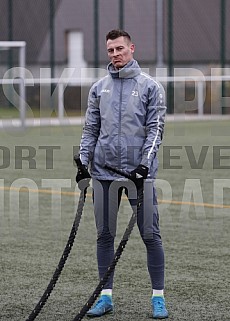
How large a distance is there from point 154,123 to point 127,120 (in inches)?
6.8

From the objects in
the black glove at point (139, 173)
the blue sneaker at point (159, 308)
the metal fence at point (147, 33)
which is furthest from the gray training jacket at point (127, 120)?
the metal fence at point (147, 33)

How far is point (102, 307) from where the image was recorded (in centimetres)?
613

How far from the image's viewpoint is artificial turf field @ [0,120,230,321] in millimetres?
6418

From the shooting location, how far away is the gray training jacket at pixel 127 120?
596 cm

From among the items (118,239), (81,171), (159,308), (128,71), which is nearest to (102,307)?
(159,308)

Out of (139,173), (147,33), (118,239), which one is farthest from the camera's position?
(147,33)

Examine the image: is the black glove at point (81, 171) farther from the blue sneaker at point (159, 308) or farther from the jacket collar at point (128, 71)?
the blue sneaker at point (159, 308)

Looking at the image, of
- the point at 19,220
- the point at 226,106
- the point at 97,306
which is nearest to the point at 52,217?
the point at 19,220

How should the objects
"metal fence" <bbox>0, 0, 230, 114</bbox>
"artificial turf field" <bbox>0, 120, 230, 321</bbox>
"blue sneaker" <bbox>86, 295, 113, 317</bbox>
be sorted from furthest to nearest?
"metal fence" <bbox>0, 0, 230, 114</bbox>, "artificial turf field" <bbox>0, 120, 230, 321</bbox>, "blue sneaker" <bbox>86, 295, 113, 317</bbox>

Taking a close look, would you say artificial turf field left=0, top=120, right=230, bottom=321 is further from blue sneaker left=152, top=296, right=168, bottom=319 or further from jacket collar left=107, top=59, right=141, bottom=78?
jacket collar left=107, top=59, right=141, bottom=78

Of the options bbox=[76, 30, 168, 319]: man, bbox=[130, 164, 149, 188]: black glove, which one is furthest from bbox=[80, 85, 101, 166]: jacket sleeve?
bbox=[130, 164, 149, 188]: black glove

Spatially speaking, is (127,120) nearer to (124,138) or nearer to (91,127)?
(124,138)

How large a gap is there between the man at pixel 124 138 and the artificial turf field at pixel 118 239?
448mm

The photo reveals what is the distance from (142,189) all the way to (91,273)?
1.72 metres
